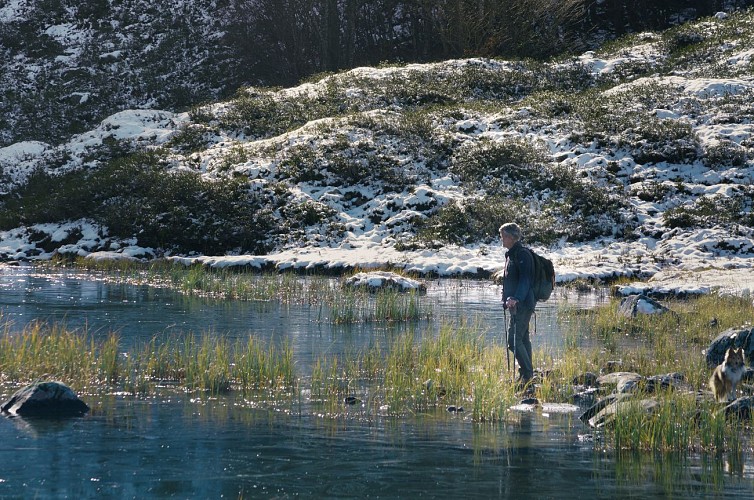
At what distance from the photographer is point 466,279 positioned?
87.7 feet

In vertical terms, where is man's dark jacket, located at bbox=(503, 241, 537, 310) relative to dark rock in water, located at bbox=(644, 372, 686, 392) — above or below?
above

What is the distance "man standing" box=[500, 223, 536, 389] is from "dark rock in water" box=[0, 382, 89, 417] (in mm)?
5317

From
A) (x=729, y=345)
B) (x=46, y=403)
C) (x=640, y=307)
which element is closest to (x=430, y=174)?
(x=640, y=307)

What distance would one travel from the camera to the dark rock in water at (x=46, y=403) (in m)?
9.99

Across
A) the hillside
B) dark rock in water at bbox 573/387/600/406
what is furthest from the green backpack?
the hillside

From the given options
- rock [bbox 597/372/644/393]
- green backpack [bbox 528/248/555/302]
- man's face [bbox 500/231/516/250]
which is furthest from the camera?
green backpack [bbox 528/248/555/302]

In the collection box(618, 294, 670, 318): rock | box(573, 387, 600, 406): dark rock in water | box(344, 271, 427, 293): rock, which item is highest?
box(344, 271, 427, 293): rock

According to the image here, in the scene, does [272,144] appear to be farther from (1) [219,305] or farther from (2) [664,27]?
(2) [664,27]

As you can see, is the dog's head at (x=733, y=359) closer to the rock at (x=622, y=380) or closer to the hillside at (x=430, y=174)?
the rock at (x=622, y=380)

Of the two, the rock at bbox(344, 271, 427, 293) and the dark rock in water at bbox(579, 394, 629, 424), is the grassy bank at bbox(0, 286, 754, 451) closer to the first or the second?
the dark rock in water at bbox(579, 394, 629, 424)

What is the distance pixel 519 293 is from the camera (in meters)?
11.4

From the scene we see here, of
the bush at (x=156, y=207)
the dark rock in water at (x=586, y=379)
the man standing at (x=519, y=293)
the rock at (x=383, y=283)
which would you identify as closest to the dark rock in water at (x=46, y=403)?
the man standing at (x=519, y=293)

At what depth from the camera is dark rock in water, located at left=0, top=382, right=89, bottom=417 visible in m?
9.99

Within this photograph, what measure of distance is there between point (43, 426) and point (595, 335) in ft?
32.2
